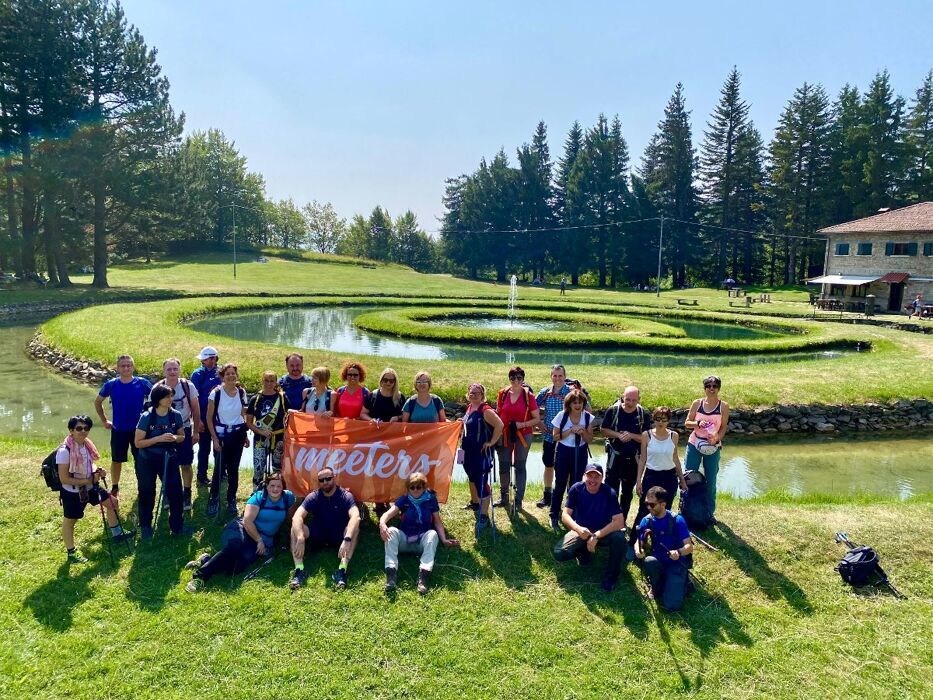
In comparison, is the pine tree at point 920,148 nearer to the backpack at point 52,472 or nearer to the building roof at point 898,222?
the building roof at point 898,222

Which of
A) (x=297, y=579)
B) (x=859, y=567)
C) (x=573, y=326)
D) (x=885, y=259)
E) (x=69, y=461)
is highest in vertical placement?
(x=885, y=259)

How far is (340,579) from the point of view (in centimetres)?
721

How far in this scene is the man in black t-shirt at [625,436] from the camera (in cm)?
847

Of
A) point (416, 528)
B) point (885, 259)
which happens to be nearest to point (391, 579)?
point (416, 528)

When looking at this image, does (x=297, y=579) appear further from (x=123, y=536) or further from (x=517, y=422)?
(x=517, y=422)

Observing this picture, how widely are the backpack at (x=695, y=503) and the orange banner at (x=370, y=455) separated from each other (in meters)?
3.44

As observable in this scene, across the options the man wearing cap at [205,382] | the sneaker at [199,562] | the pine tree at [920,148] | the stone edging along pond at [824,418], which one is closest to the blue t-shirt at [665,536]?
the sneaker at [199,562]

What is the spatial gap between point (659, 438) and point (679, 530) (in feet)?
4.67

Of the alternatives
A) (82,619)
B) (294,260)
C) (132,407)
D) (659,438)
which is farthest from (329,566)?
(294,260)

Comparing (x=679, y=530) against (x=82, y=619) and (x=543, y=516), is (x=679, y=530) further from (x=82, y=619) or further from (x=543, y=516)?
(x=82, y=619)

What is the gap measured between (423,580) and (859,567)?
543 centimetres

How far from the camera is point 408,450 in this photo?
8.89m

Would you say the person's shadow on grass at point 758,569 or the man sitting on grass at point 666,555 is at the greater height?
the man sitting on grass at point 666,555

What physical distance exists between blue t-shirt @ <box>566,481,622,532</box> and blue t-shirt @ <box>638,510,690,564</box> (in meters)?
0.55
